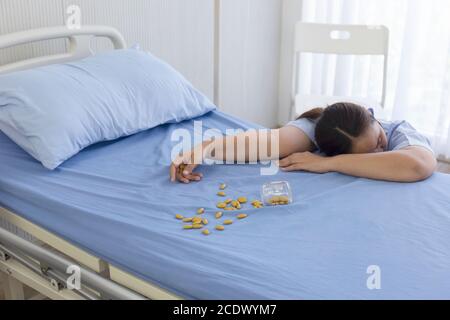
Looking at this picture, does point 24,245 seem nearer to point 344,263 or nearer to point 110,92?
point 110,92

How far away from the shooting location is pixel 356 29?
2594 mm

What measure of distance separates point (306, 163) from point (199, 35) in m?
1.33

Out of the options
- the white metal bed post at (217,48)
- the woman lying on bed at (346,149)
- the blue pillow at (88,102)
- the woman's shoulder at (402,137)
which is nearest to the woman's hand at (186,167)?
the woman lying on bed at (346,149)

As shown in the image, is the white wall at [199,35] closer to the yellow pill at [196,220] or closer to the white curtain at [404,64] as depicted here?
the white curtain at [404,64]

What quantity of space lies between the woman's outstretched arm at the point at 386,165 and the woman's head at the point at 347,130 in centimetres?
4

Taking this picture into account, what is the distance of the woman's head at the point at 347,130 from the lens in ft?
4.83

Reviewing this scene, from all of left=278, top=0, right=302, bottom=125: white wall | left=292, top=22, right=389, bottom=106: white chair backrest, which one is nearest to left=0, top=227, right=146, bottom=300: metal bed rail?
left=292, top=22, right=389, bottom=106: white chair backrest

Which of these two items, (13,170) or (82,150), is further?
(82,150)

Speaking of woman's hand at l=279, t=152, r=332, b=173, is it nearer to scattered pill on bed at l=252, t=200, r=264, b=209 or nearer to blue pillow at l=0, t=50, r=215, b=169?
scattered pill on bed at l=252, t=200, r=264, b=209

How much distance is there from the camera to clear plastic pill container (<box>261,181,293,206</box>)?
51.6 inches

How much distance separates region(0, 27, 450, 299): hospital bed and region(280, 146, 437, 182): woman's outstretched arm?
3 centimetres
